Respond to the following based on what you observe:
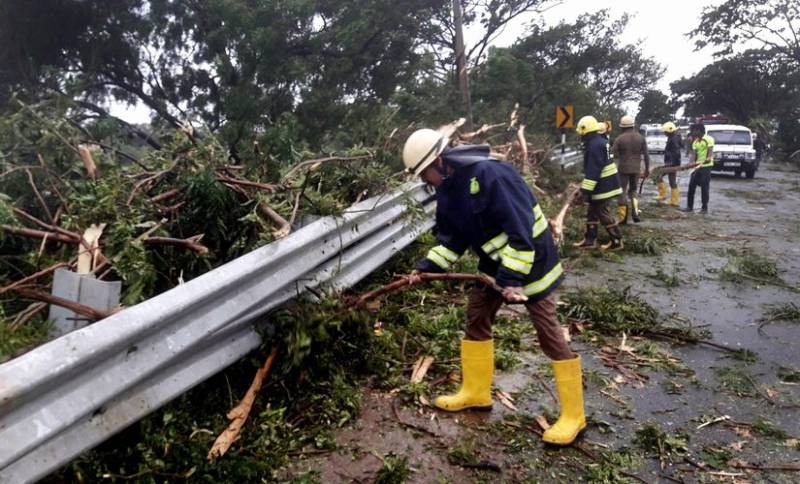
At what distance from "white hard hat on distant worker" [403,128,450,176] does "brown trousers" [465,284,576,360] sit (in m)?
0.75

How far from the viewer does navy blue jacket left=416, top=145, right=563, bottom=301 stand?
119 inches

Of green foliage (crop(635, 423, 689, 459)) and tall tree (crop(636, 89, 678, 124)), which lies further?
tall tree (crop(636, 89, 678, 124))

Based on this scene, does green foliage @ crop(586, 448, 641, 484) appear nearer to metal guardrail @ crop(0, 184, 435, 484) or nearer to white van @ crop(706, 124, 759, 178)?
metal guardrail @ crop(0, 184, 435, 484)

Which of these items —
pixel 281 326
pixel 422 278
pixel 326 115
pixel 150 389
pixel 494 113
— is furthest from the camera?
pixel 494 113

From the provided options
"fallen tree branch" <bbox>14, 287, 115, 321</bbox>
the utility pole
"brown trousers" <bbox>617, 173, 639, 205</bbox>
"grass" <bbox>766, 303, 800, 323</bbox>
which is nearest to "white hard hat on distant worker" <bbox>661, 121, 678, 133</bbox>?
"brown trousers" <bbox>617, 173, 639, 205</bbox>

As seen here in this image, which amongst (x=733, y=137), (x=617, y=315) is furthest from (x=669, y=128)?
(x=617, y=315)

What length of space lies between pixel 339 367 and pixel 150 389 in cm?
120

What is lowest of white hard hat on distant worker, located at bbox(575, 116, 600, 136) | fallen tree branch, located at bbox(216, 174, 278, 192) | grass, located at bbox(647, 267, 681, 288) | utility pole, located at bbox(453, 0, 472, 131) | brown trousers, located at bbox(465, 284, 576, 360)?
grass, located at bbox(647, 267, 681, 288)

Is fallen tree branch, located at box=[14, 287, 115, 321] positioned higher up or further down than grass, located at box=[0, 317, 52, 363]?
higher up

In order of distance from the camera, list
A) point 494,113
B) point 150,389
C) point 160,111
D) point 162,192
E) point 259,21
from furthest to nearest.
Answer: point 494,113 < point 160,111 < point 259,21 < point 162,192 < point 150,389

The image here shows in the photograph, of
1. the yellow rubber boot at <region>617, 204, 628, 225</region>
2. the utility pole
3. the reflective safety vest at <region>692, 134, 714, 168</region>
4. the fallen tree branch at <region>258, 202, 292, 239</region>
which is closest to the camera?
the fallen tree branch at <region>258, 202, 292, 239</region>

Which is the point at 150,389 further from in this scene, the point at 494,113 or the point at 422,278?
the point at 494,113

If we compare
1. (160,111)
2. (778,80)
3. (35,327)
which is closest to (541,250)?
(35,327)

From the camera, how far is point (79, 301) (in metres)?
2.68
